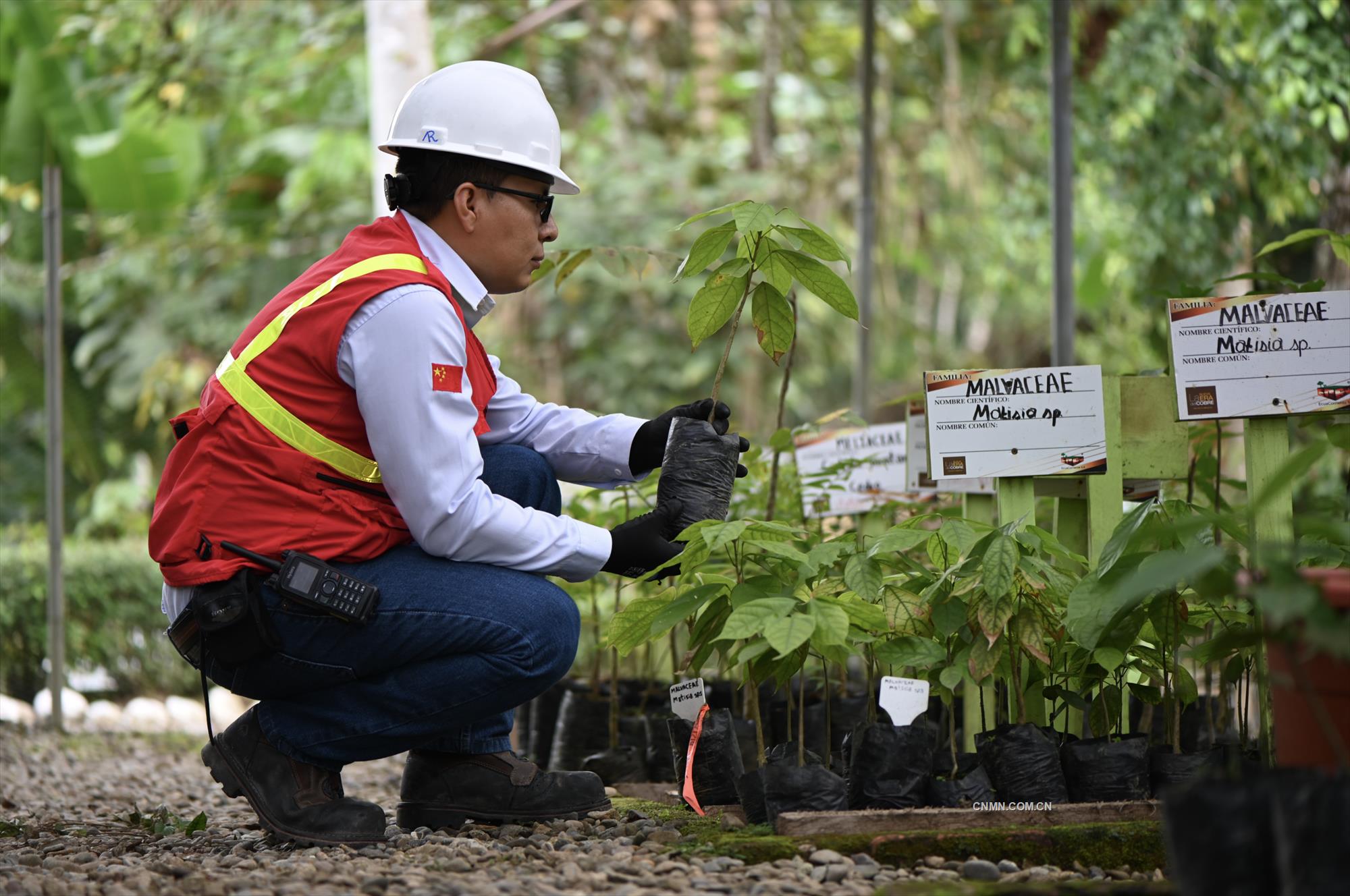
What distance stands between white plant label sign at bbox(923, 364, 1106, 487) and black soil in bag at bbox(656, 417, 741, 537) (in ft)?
1.15

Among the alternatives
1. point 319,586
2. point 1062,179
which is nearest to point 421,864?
point 319,586

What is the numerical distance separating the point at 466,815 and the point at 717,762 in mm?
437

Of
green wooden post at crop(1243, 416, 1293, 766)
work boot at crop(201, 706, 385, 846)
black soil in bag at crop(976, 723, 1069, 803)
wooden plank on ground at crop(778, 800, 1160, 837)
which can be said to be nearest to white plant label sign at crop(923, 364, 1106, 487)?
green wooden post at crop(1243, 416, 1293, 766)

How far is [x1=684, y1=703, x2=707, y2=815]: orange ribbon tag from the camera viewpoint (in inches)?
82.4

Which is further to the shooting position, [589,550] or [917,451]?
[917,451]

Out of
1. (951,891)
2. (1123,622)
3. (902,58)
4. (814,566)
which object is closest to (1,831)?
(814,566)

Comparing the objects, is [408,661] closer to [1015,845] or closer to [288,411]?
[288,411]

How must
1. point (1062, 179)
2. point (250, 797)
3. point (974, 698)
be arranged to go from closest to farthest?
1. point (250, 797)
2. point (974, 698)
3. point (1062, 179)

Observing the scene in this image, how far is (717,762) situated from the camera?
7.03 ft

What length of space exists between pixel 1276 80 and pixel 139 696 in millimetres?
5109

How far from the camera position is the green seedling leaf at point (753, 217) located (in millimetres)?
1890

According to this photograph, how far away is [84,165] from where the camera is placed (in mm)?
7492

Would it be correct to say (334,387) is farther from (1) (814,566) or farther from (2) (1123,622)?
(2) (1123,622)

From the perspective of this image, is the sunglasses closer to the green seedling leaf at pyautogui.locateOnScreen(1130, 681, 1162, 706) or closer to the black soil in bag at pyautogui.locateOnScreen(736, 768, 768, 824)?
the black soil in bag at pyautogui.locateOnScreen(736, 768, 768, 824)
